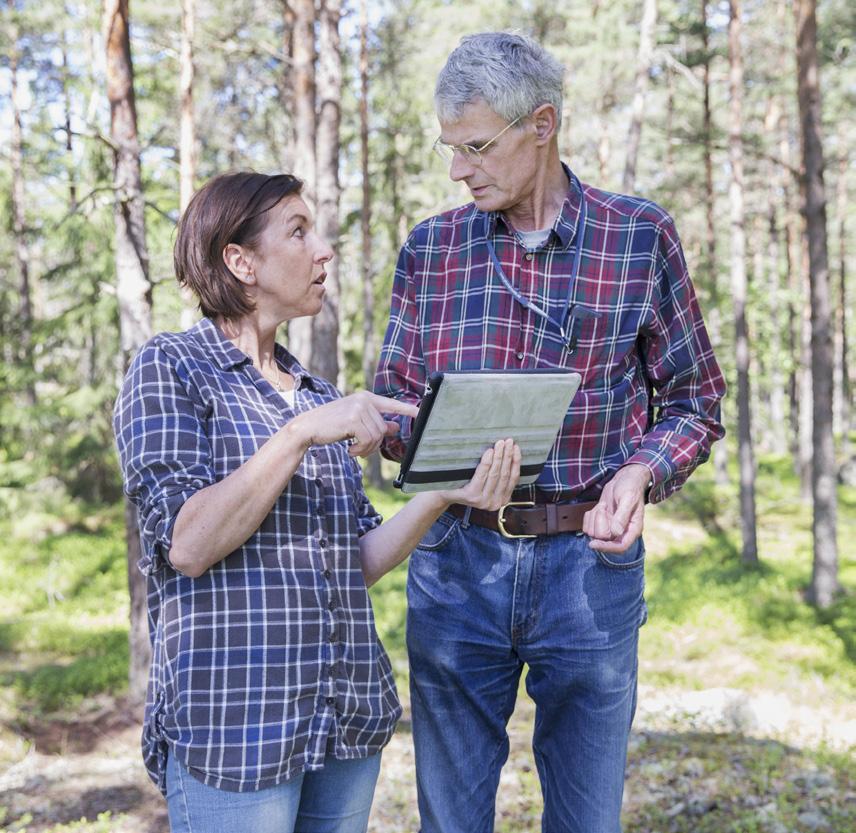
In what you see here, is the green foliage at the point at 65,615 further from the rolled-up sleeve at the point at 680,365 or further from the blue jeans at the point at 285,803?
the rolled-up sleeve at the point at 680,365

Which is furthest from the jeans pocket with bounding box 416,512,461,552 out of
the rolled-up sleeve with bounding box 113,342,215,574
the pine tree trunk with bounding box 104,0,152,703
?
the pine tree trunk with bounding box 104,0,152,703

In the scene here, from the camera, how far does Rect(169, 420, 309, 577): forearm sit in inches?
71.1

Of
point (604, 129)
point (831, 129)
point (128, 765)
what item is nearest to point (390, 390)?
point (128, 765)

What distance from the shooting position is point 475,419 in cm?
189

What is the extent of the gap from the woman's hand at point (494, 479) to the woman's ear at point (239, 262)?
70cm

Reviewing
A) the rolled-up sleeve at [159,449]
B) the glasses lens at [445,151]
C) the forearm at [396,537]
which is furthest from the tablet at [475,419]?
the glasses lens at [445,151]

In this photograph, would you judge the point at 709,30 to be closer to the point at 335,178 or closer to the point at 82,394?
the point at 335,178

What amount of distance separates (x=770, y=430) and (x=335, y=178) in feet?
89.0

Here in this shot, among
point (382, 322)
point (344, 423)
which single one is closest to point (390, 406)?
point (344, 423)

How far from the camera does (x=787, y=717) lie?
720 cm

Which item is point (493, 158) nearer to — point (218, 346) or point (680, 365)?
point (680, 365)

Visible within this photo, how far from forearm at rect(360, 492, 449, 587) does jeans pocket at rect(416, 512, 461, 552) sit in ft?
0.32

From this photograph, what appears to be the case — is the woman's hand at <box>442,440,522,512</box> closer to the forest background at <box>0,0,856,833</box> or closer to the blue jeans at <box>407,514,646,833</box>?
the blue jeans at <box>407,514,646,833</box>

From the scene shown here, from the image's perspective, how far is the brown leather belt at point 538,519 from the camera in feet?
7.54
